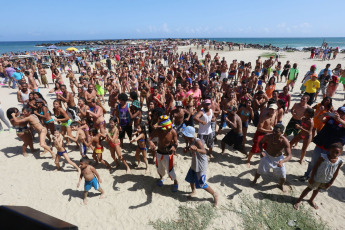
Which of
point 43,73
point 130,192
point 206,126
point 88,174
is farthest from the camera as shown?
point 43,73

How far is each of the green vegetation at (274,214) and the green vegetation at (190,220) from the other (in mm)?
481

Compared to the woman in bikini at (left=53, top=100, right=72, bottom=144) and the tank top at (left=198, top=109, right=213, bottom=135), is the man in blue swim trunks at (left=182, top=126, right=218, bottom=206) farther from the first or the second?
the woman in bikini at (left=53, top=100, right=72, bottom=144)

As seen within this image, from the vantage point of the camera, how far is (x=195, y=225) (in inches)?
148

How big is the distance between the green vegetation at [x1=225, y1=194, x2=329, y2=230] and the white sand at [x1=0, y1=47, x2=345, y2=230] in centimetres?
16

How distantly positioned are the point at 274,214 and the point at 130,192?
11.1 ft

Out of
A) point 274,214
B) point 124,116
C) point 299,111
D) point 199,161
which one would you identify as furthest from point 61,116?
point 299,111

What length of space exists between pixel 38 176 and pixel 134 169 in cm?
274

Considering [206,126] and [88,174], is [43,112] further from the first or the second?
[206,126]

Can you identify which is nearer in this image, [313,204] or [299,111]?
[313,204]

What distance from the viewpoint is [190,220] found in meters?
3.86

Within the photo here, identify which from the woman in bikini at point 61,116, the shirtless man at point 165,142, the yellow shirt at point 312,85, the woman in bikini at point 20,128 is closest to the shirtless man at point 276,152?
the shirtless man at point 165,142

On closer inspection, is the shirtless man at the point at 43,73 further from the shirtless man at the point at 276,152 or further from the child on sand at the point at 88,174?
the shirtless man at the point at 276,152

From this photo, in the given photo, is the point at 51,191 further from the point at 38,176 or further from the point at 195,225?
the point at 195,225

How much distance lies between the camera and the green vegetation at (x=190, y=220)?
3740mm
